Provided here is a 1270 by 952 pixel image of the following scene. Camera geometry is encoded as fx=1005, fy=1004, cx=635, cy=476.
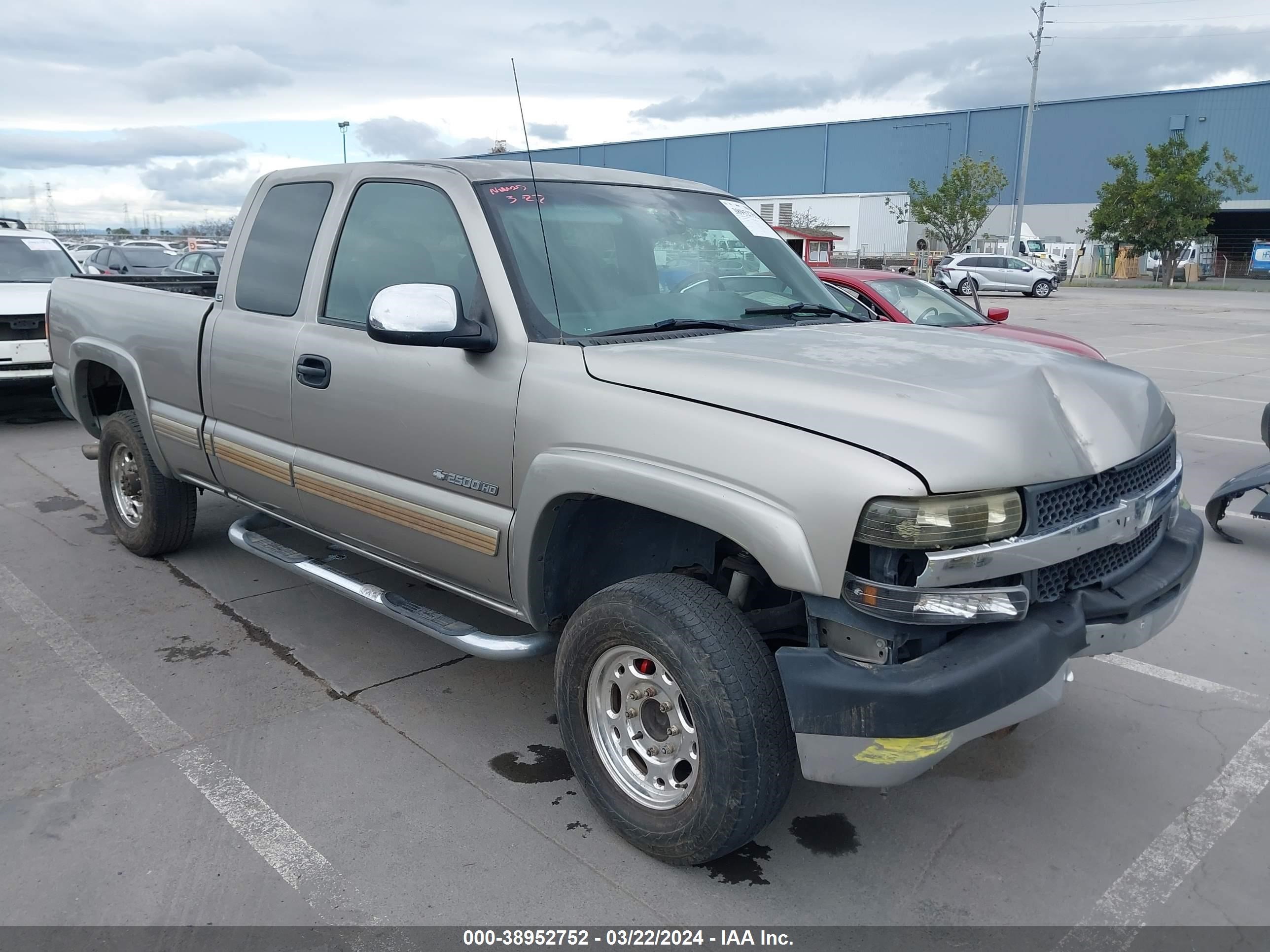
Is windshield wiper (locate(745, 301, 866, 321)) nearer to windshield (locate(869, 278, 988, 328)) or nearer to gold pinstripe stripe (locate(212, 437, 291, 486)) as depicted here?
gold pinstripe stripe (locate(212, 437, 291, 486))

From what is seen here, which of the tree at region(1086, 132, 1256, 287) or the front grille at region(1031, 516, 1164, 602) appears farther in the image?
the tree at region(1086, 132, 1256, 287)

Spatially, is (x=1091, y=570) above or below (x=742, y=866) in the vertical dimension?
above

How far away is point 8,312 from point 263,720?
7519mm

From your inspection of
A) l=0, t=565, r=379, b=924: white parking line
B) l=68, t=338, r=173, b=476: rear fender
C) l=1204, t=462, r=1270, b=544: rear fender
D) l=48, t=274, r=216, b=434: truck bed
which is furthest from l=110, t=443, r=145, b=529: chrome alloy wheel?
l=1204, t=462, r=1270, b=544: rear fender

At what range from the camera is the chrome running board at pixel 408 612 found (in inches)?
131

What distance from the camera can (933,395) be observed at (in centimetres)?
263

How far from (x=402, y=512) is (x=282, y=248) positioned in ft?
4.79

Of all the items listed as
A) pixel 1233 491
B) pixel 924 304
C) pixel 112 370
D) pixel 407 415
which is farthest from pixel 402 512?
pixel 924 304

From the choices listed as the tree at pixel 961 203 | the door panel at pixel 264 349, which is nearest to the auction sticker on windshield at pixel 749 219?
the door panel at pixel 264 349

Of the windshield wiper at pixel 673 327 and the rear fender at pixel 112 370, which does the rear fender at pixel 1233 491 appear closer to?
the windshield wiper at pixel 673 327

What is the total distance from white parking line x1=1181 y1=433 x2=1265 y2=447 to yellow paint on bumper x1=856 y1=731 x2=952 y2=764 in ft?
26.9

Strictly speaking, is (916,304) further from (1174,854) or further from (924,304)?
(1174,854)

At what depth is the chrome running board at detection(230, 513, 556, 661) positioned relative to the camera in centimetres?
332

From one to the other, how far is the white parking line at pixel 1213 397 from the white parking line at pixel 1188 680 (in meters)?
8.44
